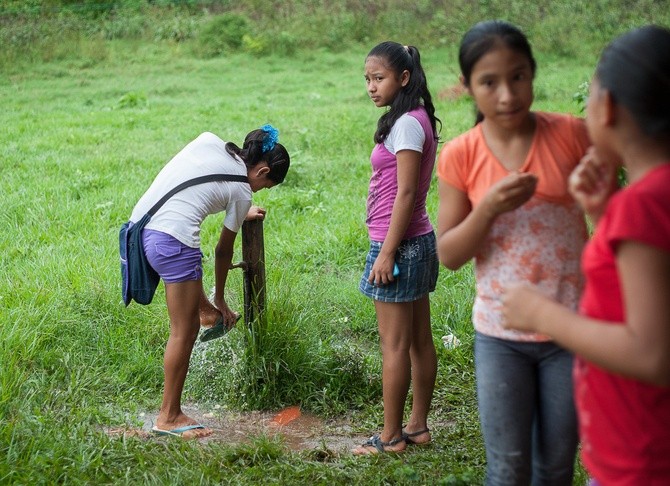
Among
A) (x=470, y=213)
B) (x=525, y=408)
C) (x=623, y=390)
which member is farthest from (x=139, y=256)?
(x=623, y=390)

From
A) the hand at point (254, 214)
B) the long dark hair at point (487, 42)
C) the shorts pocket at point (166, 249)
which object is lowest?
the shorts pocket at point (166, 249)

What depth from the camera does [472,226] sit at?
228 centimetres

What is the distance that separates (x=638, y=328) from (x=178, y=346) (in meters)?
2.66

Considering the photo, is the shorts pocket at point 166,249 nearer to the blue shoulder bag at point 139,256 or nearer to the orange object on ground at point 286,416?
the blue shoulder bag at point 139,256

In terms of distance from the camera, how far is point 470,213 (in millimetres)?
2340

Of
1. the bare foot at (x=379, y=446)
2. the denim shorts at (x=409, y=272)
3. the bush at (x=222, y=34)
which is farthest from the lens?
the bush at (x=222, y=34)

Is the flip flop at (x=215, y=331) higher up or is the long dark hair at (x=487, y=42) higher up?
the long dark hair at (x=487, y=42)

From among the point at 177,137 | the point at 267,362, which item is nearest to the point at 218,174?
the point at 267,362

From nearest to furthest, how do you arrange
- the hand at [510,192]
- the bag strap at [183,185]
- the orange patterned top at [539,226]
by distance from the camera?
the hand at [510,192], the orange patterned top at [539,226], the bag strap at [183,185]

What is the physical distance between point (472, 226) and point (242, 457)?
1791mm

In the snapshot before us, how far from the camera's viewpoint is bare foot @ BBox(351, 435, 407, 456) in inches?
149

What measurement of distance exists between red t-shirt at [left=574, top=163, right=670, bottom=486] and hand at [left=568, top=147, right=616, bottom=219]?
0.11 m

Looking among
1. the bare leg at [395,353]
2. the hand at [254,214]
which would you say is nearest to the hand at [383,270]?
the bare leg at [395,353]

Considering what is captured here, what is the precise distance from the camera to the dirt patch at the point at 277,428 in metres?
4.03
